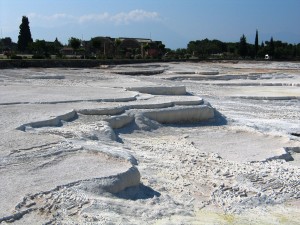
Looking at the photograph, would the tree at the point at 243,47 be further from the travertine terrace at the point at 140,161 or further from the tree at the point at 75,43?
the travertine terrace at the point at 140,161

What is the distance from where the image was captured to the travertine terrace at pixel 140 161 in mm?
4570

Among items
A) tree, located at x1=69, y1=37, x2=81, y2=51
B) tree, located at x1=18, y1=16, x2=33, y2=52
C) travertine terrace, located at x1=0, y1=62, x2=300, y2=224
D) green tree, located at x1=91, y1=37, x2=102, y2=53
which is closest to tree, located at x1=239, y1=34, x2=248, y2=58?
green tree, located at x1=91, y1=37, x2=102, y2=53

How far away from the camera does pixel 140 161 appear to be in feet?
21.9

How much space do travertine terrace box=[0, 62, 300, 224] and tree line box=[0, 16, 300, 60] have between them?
2044cm

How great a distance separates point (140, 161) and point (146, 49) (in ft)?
131

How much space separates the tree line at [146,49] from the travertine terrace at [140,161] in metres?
20.4

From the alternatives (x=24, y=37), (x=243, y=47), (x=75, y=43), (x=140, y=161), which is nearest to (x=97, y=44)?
(x=75, y=43)

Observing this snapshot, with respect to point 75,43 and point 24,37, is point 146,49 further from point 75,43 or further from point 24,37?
point 24,37

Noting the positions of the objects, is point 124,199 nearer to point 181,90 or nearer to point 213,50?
point 181,90

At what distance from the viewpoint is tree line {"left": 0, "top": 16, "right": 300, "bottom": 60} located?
41.3 metres

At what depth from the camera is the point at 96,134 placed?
7.56 m

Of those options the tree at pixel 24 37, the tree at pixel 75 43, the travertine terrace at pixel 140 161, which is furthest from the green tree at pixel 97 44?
the travertine terrace at pixel 140 161

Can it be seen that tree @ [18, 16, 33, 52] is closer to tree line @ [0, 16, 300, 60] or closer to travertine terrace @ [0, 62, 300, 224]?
tree line @ [0, 16, 300, 60]

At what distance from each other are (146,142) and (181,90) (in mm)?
5571
